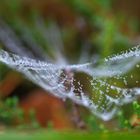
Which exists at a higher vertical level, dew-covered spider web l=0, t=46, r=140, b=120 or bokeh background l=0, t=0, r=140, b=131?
bokeh background l=0, t=0, r=140, b=131

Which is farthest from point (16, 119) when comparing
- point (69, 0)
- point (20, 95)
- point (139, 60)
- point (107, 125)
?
point (69, 0)

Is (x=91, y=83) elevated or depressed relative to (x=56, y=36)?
depressed

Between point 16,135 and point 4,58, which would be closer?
point 16,135

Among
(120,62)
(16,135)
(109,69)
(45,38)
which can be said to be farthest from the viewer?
(45,38)

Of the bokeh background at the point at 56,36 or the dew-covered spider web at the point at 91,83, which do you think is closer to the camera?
the dew-covered spider web at the point at 91,83

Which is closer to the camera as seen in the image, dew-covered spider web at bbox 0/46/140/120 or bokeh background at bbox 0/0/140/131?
dew-covered spider web at bbox 0/46/140/120

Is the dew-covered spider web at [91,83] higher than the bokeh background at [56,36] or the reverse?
the reverse

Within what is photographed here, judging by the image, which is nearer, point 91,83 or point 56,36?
point 91,83

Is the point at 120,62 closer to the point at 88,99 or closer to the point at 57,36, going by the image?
the point at 88,99
